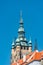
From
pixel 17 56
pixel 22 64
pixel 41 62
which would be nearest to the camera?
pixel 41 62

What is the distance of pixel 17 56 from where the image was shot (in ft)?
474

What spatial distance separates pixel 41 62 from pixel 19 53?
48.3m

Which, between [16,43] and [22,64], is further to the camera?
[16,43]

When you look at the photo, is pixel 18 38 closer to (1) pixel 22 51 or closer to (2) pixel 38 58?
(1) pixel 22 51

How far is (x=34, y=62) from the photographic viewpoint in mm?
98625

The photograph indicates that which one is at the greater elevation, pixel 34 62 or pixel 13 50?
pixel 13 50

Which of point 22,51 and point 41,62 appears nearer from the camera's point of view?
point 41,62

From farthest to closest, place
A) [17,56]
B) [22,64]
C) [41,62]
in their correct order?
[17,56] → [22,64] → [41,62]

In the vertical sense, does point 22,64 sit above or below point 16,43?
below

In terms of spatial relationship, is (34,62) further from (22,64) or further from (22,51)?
(22,51)

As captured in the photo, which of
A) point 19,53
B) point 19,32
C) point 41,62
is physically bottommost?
point 41,62

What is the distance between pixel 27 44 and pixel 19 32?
19.6 feet

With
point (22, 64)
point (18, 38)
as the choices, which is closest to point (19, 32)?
point (18, 38)

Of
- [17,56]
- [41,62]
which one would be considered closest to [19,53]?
[17,56]
